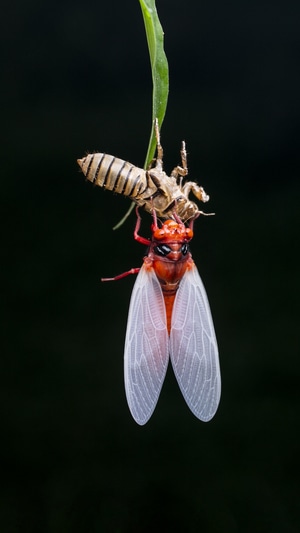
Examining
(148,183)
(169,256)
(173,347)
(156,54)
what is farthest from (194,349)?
(156,54)

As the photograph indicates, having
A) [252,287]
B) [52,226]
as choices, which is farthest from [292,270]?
[52,226]

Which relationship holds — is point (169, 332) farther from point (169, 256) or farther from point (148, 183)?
point (148, 183)

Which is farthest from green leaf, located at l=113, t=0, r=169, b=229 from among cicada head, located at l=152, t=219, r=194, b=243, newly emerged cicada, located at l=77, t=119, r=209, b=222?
cicada head, located at l=152, t=219, r=194, b=243

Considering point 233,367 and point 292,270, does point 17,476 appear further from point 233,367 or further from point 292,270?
point 292,270

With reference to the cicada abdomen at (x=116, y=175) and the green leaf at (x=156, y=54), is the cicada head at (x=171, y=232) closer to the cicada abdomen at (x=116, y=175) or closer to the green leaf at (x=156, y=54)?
the cicada abdomen at (x=116, y=175)

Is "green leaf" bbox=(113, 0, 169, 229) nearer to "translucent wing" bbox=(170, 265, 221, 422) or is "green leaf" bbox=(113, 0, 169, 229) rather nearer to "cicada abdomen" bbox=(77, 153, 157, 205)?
"cicada abdomen" bbox=(77, 153, 157, 205)

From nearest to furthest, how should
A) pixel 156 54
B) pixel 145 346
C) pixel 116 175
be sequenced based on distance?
pixel 156 54 < pixel 116 175 < pixel 145 346
